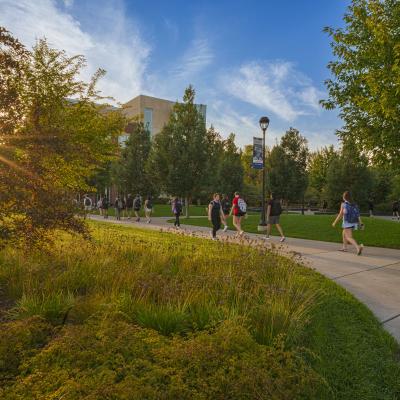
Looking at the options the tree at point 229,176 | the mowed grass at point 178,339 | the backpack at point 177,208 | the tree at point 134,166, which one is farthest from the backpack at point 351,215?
the tree at point 229,176

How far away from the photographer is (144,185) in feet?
116

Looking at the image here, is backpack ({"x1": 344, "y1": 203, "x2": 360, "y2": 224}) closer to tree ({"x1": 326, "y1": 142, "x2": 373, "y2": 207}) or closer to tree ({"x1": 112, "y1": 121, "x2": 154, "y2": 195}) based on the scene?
tree ({"x1": 112, "y1": 121, "x2": 154, "y2": 195})

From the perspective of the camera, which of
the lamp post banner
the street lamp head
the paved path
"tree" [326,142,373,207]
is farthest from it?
"tree" [326,142,373,207]

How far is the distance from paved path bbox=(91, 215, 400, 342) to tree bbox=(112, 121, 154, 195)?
25402 mm

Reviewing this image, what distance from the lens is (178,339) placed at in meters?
3.27

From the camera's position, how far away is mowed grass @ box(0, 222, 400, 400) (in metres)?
2.56

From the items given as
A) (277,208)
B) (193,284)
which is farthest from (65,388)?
(277,208)

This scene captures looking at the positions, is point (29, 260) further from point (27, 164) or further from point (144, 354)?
point (144, 354)

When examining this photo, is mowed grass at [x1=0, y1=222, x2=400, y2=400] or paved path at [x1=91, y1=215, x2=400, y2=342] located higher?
mowed grass at [x1=0, y1=222, x2=400, y2=400]

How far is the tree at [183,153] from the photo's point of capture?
26.0 m

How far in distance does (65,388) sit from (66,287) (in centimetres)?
263

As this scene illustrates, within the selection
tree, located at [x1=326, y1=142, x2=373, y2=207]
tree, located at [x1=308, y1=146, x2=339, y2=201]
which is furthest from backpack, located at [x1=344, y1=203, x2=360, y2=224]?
tree, located at [x1=308, y1=146, x2=339, y2=201]

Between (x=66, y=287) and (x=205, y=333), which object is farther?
(x=66, y=287)

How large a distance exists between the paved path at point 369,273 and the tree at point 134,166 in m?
25.4
